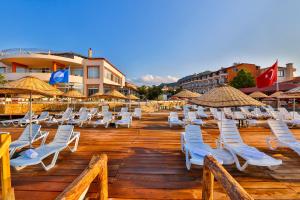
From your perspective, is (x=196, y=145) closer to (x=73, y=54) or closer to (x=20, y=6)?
(x=20, y=6)

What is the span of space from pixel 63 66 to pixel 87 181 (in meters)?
29.2

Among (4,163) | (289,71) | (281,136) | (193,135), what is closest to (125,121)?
(193,135)

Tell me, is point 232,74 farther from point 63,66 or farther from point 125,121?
point 125,121

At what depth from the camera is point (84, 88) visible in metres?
27.0

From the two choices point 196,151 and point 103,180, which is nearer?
point 103,180

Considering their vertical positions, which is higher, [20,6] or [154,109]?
[20,6]

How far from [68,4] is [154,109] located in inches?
545

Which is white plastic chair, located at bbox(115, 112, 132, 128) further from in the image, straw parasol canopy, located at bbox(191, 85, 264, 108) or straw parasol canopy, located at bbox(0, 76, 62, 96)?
straw parasol canopy, located at bbox(191, 85, 264, 108)

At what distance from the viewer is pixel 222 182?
1.78m

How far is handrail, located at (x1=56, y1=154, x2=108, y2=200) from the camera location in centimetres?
139

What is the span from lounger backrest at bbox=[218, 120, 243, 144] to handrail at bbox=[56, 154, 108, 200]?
12.7 ft

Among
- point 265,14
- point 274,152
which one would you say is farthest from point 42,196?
point 265,14


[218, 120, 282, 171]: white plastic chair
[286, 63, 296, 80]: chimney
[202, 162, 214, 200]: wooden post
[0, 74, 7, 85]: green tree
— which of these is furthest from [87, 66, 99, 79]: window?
[286, 63, 296, 80]: chimney

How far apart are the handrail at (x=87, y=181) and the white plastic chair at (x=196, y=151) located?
A: 2.15 metres
